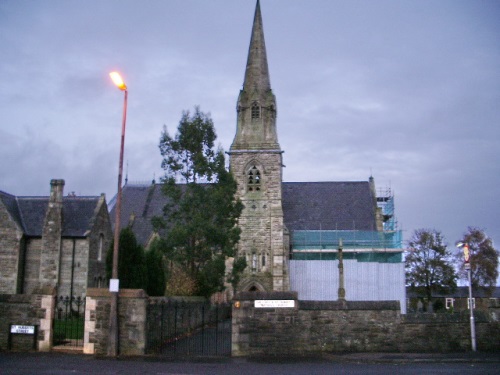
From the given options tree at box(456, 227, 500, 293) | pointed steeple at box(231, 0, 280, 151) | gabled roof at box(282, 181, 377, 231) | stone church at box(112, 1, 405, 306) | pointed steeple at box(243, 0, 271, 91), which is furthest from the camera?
tree at box(456, 227, 500, 293)

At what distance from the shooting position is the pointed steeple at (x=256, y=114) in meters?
41.9

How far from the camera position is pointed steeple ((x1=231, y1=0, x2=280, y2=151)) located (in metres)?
41.9

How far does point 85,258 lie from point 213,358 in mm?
19151

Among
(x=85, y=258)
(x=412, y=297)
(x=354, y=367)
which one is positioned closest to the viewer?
(x=354, y=367)

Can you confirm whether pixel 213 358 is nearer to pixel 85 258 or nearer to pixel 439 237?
pixel 85 258

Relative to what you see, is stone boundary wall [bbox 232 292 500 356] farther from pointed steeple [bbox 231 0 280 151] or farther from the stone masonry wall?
A: pointed steeple [bbox 231 0 280 151]

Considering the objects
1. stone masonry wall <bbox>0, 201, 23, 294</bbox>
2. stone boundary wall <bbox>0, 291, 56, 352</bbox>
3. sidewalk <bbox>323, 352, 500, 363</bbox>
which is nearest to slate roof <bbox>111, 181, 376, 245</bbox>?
stone masonry wall <bbox>0, 201, 23, 294</bbox>

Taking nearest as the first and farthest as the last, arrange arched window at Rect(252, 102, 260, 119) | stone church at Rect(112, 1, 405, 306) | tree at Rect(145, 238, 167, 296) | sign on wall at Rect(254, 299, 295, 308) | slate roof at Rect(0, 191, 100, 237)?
1. sign on wall at Rect(254, 299, 295, 308)
2. tree at Rect(145, 238, 167, 296)
3. slate roof at Rect(0, 191, 100, 237)
4. stone church at Rect(112, 1, 405, 306)
5. arched window at Rect(252, 102, 260, 119)

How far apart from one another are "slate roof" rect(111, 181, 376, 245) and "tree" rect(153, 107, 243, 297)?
18163mm

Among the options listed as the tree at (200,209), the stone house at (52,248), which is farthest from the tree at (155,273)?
the stone house at (52,248)

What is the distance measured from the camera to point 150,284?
82.6 ft

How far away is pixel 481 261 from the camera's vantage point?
5612cm

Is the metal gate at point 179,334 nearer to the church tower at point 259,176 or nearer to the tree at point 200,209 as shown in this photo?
the tree at point 200,209

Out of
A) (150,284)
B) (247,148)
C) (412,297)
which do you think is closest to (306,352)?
(150,284)
